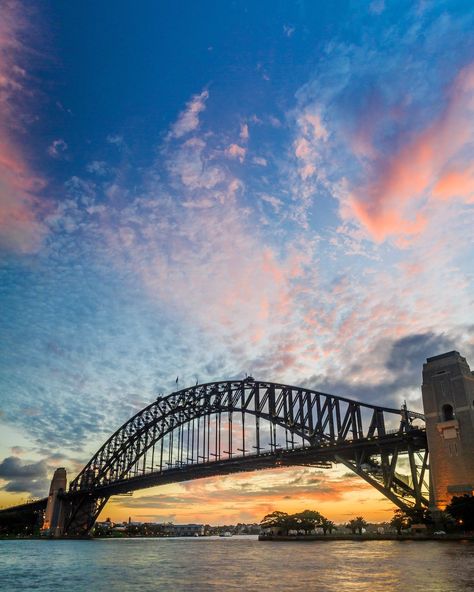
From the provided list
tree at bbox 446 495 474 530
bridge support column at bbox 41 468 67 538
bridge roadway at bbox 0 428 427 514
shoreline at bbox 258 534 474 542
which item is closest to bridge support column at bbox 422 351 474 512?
tree at bbox 446 495 474 530

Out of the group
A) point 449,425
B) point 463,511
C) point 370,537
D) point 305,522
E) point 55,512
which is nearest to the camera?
point 463,511

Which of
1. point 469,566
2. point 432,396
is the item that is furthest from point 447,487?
point 469,566

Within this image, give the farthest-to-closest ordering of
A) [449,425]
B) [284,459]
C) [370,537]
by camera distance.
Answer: [284,459] → [370,537] → [449,425]

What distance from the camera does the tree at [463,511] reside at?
52.4 meters

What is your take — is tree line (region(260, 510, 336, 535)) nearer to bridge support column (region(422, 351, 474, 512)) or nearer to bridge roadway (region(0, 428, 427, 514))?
bridge roadway (region(0, 428, 427, 514))

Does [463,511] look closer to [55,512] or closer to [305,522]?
[305,522]

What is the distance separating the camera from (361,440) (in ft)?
243

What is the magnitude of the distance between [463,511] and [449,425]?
32.9 ft

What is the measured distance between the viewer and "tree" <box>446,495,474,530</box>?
5241 cm

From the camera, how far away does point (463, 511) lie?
52.8 meters

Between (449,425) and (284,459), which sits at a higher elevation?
(284,459)

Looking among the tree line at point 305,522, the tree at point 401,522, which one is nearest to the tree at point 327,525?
the tree line at point 305,522

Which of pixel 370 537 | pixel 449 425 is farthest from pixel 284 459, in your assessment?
pixel 449 425

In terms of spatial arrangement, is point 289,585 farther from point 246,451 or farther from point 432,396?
point 246,451
